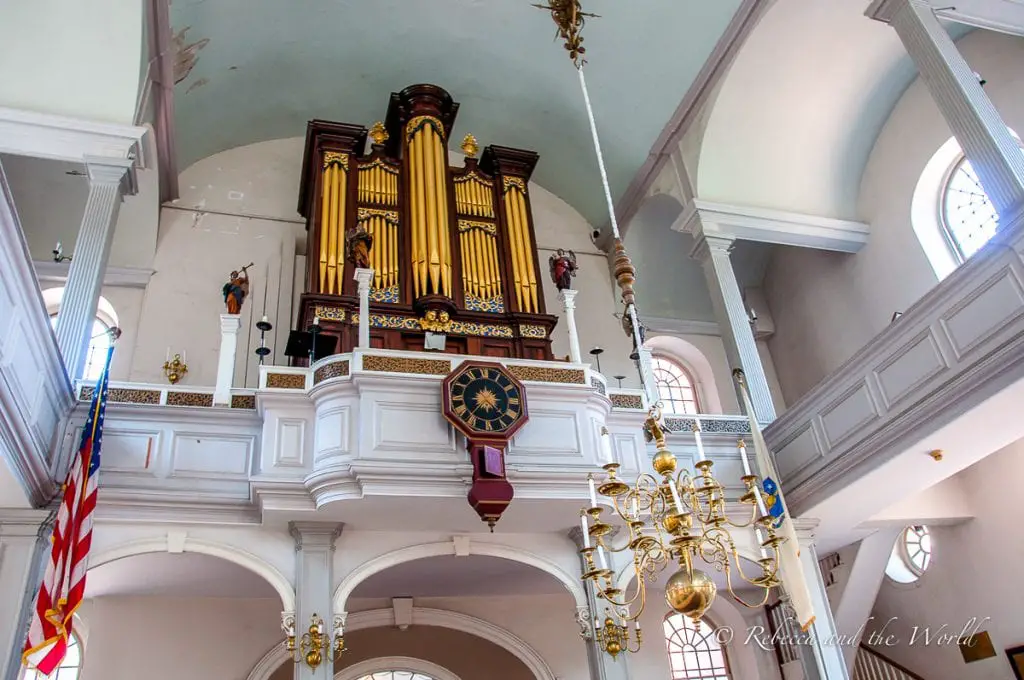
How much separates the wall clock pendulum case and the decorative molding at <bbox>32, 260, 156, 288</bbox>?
5.49 m

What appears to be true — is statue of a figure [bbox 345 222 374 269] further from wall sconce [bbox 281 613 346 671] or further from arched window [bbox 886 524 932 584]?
arched window [bbox 886 524 932 584]

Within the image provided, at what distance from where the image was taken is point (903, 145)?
11.3 metres

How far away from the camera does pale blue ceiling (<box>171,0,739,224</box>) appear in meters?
11.0

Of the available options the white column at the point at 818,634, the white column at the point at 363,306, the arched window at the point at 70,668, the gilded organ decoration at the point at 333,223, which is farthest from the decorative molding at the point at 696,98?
the arched window at the point at 70,668

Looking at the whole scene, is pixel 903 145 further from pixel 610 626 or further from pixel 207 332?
pixel 207 332

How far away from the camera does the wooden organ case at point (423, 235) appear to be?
10023 millimetres

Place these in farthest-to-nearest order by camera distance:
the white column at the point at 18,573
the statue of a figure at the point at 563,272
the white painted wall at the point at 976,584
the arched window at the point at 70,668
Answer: the white painted wall at the point at 976,584 → the statue of a figure at the point at 563,272 → the arched window at the point at 70,668 → the white column at the point at 18,573

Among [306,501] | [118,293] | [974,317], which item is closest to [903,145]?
[974,317]

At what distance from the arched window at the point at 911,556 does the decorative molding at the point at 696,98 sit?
6.07 m

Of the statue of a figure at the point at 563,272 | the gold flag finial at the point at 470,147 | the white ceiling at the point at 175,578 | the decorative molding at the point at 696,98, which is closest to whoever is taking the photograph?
the white ceiling at the point at 175,578

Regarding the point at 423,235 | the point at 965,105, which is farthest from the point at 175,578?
the point at 965,105

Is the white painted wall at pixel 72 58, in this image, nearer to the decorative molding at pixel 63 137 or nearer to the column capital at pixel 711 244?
the decorative molding at pixel 63 137

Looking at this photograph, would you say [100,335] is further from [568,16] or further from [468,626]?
[568,16]

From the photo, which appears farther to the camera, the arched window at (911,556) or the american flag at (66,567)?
the arched window at (911,556)
